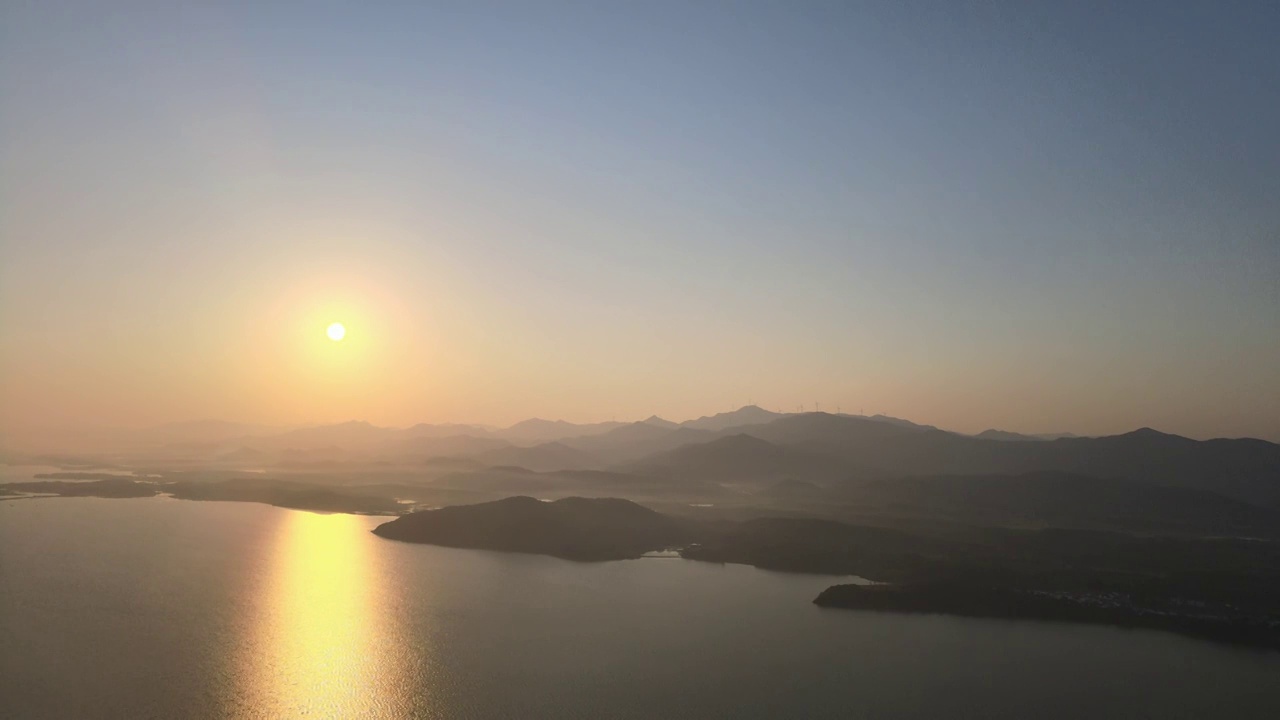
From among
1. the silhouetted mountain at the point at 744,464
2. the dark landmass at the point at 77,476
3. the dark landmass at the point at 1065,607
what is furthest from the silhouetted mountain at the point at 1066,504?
the dark landmass at the point at 77,476

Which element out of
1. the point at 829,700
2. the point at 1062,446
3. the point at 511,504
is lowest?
the point at 829,700

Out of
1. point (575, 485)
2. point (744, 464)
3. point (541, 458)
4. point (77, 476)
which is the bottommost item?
point (575, 485)

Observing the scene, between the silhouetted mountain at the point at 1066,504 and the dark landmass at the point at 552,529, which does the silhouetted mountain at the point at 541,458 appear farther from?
the dark landmass at the point at 552,529

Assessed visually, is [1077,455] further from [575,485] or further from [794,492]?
[575,485]

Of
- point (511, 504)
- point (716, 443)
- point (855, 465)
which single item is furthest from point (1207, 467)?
point (511, 504)

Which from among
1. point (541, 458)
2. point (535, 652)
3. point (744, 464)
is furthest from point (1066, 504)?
point (541, 458)

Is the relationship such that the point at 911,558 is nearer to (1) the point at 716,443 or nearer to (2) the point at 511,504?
(2) the point at 511,504

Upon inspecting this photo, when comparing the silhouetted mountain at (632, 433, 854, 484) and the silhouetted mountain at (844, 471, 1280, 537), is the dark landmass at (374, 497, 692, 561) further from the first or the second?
the silhouetted mountain at (632, 433, 854, 484)
